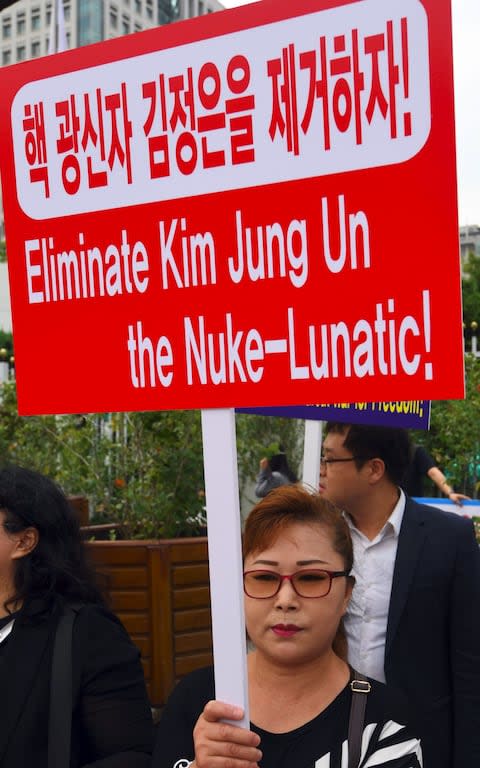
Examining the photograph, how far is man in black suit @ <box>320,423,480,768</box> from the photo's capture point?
2398mm

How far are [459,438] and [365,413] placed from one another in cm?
673

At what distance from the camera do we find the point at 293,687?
1783 mm

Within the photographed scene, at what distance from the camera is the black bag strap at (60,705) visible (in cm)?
213

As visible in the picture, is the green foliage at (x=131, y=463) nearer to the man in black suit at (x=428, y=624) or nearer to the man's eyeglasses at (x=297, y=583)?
the man in black suit at (x=428, y=624)

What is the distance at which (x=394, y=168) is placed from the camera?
161 cm

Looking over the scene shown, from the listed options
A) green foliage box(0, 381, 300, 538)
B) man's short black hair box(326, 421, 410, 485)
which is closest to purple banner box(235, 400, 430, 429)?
man's short black hair box(326, 421, 410, 485)

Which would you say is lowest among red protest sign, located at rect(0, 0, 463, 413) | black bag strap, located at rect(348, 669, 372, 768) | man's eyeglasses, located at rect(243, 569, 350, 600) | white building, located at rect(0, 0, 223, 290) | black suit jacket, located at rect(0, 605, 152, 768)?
black suit jacket, located at rect(0, 605, 152, 768)

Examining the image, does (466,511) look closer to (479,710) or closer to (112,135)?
(479,710)

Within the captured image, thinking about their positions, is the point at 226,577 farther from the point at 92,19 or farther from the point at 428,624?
the point at 92,19

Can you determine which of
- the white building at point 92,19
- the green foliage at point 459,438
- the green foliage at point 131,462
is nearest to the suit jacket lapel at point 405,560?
the green foliage at point 131,462

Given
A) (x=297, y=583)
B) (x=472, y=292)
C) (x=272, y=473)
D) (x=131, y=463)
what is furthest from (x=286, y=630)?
(x=472, y=292)

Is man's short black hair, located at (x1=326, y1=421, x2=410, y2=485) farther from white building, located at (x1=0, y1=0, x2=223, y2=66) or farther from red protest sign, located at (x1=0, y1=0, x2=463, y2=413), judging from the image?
white building, located at (x1=0, y1=0, x2=223, y2=66)

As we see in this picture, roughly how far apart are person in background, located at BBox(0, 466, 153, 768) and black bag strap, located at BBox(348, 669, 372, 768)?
657 mm

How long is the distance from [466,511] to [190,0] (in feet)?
160
